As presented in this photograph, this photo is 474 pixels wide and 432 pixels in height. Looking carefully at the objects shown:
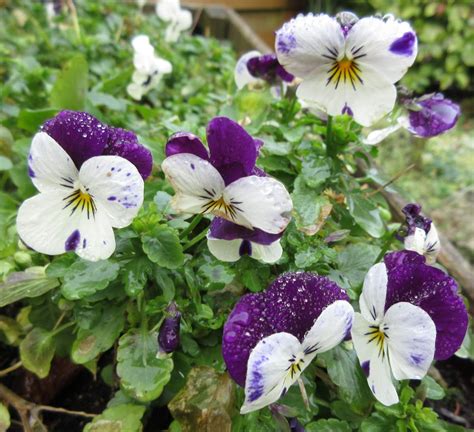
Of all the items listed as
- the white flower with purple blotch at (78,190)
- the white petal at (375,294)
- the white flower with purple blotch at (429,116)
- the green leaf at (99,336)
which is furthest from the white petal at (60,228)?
the white flower with purple blotch at (429,116)

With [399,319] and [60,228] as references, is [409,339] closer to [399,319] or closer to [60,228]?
[399,319]

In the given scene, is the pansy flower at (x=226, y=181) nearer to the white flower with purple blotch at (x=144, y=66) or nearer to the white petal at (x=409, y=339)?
the white petal at (x=409, y=339)

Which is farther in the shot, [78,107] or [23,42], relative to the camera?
[23,42]

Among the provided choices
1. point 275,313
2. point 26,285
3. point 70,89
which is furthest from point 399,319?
point 70,89

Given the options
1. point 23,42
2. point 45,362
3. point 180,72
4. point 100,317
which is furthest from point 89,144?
point 23,42

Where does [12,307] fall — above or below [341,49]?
below

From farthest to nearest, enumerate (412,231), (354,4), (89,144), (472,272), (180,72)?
(354,4) → (180,72) → (472,272) → (412,231) → (89,144)

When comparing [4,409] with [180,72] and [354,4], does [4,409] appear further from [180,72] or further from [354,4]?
[354,4]

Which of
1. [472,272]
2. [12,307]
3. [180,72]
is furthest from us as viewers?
[180,72]
